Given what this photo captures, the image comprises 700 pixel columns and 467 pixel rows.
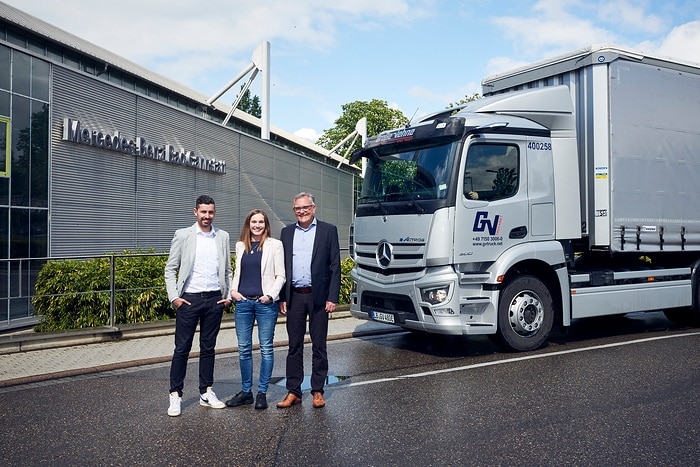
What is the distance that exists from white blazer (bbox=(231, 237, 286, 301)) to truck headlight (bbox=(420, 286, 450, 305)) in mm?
2485

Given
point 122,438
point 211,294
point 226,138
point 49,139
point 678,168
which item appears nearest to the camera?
point 122,438

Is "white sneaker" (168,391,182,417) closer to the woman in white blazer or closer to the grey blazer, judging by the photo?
the woman in white blazer

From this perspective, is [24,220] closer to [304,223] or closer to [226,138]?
[304,223]

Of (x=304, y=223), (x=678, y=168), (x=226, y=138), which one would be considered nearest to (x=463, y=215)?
(x=304, y=223)

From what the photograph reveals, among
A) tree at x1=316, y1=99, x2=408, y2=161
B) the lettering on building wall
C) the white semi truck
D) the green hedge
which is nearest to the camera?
the white semi truck

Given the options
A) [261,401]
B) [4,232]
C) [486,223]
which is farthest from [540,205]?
[4,232]

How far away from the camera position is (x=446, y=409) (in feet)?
18.8

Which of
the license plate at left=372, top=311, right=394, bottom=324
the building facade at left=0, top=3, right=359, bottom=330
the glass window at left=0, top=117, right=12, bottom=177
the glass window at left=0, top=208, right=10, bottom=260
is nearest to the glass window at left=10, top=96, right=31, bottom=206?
the building facade at left=0, top=3, right=359, bottom=330

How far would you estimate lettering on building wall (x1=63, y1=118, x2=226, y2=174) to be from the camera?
45.0 ft

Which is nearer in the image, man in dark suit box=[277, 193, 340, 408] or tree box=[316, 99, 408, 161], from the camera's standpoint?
man in dark suit box=[277, 193, 340, 408]

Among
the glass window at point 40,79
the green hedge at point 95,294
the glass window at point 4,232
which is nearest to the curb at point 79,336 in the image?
the green hedge at point 95,294

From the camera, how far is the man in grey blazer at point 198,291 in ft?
18.7

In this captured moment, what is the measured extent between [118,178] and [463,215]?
1024cm

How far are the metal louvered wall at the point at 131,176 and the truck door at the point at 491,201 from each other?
8.93 m
